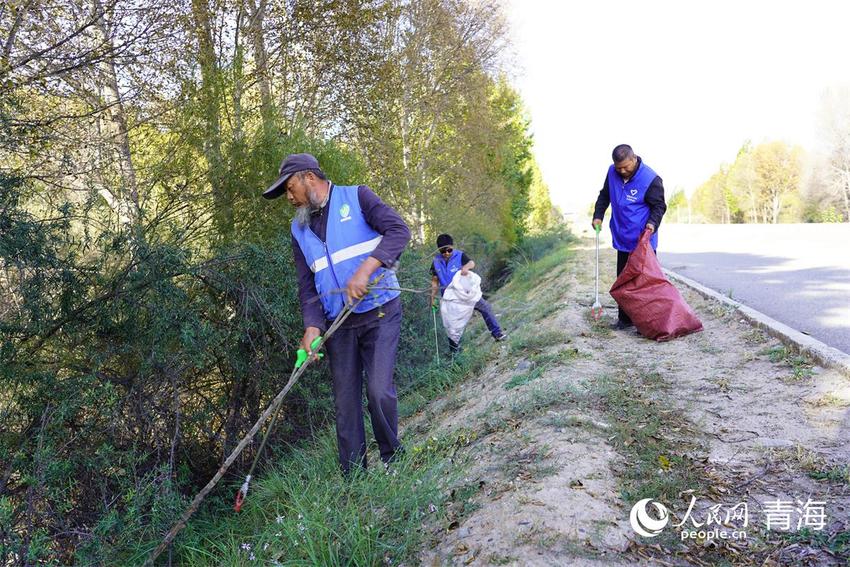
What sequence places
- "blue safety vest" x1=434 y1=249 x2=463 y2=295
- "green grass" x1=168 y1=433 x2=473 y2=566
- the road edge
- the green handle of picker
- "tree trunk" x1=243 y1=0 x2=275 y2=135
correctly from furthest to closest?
"tree trunk" x1=243 y1=0 x2=275 y2=135 < "blue safety vest" x1=434 y1=249 x2=463 y2=295 < the road edge < the green handle of picker < "green grass" x1=168 y1=433 x2=473 y2=566

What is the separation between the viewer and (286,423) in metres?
5.36

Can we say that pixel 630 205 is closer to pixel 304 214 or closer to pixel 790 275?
pixel 304 214

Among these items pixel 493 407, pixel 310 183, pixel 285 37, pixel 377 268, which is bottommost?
pixel 493 407

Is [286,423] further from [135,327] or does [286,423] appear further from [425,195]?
[425,195]

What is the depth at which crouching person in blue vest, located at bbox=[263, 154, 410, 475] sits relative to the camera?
11.8 feet

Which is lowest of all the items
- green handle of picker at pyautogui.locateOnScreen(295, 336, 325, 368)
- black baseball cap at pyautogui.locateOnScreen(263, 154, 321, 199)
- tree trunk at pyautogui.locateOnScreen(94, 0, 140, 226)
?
green handle of picker at pyautogui.locateOnScreen(295, 336, 325, 368)

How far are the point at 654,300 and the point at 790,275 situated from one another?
4.61m

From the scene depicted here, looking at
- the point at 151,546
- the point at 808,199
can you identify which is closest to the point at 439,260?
the point at 151,546

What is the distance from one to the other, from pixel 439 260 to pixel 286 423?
2.89 m

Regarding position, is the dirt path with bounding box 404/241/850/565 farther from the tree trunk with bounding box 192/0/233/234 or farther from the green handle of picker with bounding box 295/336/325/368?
the tree trunk with bounding box 192/0/233/234

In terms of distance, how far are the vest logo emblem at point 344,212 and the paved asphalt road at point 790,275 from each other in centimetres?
407

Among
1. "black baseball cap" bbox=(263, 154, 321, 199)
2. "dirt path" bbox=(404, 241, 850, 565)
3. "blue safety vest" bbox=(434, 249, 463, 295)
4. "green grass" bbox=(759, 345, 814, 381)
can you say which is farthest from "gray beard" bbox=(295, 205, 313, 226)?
"blue safety vest" bbox=(434, 249, 463, 295)

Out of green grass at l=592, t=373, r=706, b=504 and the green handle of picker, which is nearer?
green grass at l=592, t=373, r=706, b=504

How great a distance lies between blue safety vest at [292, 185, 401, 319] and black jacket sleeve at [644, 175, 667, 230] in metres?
3.42
